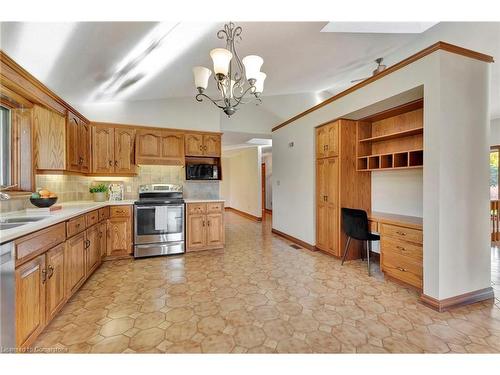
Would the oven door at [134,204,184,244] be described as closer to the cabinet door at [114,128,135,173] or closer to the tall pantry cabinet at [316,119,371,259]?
the cabinet door at [114,128,135,173]

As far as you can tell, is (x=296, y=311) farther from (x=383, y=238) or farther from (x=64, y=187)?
(x=64, y=187)

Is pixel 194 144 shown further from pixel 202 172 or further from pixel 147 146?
pixel 147 146

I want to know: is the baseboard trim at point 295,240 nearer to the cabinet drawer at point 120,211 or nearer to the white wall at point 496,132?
the cabinet drawer at point 120,211

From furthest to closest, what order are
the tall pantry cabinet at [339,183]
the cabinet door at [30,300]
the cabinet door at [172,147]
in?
1. the cabinet door at [172,147]
2. the tall pantry cabinet at [339,183]
3. the cabinet door at [30,300]

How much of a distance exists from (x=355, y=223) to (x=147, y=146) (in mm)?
3545

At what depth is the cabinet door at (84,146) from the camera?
10.7 feet

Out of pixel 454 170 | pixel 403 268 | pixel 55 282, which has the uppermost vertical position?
pixel 454 170

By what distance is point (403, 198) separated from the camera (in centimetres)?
312

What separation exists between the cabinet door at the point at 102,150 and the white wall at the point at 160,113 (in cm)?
28

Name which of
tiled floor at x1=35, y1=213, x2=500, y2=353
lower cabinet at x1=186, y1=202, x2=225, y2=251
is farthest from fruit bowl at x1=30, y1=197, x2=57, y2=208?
lower cabinet at x1=186, y1=202, x2=225, y2=251

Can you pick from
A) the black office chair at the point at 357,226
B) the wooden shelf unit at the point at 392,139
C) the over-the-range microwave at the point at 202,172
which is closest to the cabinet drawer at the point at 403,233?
the black office chair at the point at 357,226

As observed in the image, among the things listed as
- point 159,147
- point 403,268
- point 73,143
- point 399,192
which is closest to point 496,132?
point 399,192

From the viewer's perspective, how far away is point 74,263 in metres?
2.30
